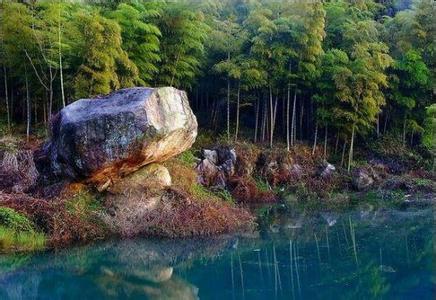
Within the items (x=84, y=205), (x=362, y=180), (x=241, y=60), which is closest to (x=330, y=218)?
(x=362, y=180)

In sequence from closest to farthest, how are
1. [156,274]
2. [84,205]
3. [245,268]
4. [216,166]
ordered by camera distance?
[156,274]
[245,268]
[84,205]
[216,166]

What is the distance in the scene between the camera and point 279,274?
35.3ft

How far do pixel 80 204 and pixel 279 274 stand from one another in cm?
533

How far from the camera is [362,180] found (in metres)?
21.0

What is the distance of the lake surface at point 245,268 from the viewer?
9.70 meters

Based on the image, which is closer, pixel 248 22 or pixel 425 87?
pixel 248 22

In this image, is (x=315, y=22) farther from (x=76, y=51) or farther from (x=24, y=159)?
(x=24, y=159)

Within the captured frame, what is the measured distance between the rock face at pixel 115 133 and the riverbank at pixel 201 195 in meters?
0.71

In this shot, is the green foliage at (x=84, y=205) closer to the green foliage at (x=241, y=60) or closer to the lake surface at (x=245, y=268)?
the lake surface at (x=245, y=268)

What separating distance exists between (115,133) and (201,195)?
13.1 ft

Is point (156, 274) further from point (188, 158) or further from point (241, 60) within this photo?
point (241, 60)

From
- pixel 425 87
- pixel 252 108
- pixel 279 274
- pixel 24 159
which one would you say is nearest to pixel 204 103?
pixel 252 108

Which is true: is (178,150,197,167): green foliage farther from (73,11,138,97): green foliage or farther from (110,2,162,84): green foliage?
(73,11,138,97): green foliage

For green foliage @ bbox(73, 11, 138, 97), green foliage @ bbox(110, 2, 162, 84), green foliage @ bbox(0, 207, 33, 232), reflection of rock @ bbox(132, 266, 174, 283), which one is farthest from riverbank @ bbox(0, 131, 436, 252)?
green foliage @ bbox(110, 2, 162, 84)
